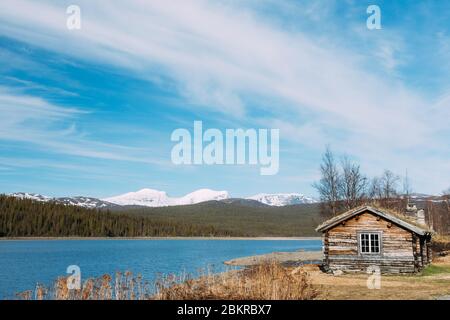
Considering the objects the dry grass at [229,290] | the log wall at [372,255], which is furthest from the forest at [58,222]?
the dry grass at [229,290]

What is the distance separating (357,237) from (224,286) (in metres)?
18.1

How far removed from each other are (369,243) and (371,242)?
0.16 m

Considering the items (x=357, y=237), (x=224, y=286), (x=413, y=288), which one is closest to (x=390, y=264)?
(x=357, y=237)

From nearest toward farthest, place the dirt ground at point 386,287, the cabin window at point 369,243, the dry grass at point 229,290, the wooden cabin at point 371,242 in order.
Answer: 1. the dry grass at point 229,290
2. the dirt ground at point 386,287
3. the wooden cabin at point 371,242
4. the cabin window at point 369,243

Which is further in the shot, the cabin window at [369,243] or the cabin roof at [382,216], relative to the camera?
A: the cabin window at [369,243]

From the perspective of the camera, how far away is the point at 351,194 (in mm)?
61406

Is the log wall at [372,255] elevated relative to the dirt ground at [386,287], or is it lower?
elevated

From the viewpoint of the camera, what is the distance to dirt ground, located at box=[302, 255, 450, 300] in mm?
19594

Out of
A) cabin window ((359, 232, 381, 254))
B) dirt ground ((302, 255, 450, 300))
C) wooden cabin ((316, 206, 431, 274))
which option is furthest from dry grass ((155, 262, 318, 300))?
cabin window ((359, 232, 381, 254))

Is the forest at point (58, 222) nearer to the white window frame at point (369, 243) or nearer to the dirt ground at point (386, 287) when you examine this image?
the white window frame at point (369, 243)

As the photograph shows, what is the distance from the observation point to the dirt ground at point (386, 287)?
1959 cm

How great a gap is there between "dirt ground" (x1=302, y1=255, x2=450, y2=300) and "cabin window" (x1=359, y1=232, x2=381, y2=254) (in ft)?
6.31

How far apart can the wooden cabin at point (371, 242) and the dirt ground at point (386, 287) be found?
44.5 inches
